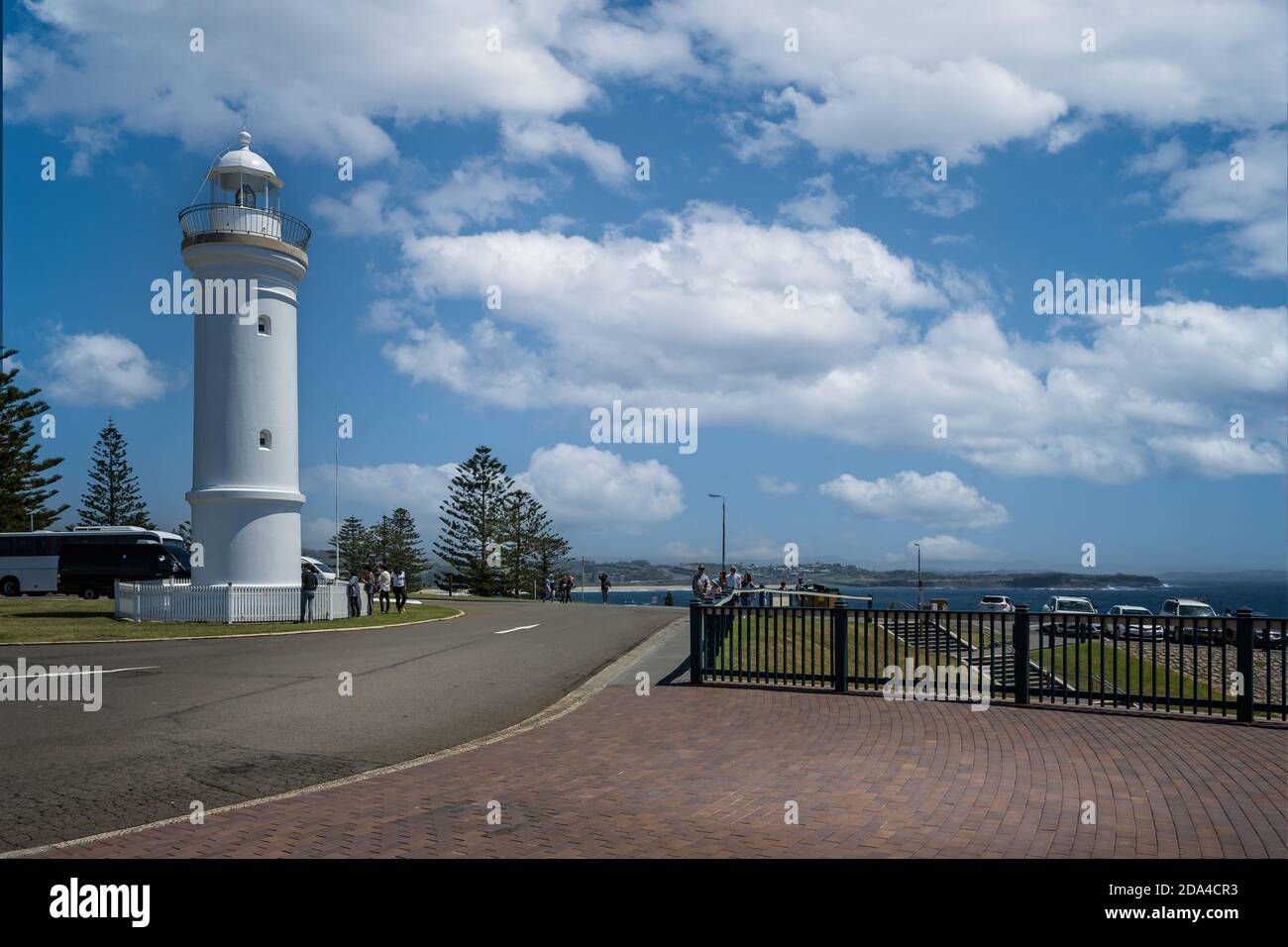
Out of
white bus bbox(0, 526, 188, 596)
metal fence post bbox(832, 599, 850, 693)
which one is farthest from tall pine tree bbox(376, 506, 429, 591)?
metal fence post bbox(832, 599, 850, 693)

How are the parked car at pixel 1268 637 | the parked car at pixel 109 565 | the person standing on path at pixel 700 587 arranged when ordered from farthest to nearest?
the parked car at pixel 109 565 → the person standing on path at pixel 700 587 → the parked car at pixel 1268 637

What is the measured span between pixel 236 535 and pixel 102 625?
13.7ft

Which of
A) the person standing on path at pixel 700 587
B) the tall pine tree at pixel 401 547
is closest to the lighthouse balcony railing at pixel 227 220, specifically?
the person standing on path at pixel 700 587

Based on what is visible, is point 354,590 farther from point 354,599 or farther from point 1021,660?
point 1021,660

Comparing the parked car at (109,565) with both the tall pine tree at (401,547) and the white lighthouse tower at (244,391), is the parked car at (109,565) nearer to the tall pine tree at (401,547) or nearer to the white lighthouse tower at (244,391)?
the white lighthouse tower at (244,391)

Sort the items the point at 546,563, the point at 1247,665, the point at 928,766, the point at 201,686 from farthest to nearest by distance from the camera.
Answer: the point at 546,563 < the point at 201,686 < the point at 1247,665 < the point at 928,766

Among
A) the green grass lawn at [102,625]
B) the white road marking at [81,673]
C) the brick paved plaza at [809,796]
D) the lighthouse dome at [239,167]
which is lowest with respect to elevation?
the green grass lawn at [102,625]

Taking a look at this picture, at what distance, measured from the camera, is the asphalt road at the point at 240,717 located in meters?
7.75

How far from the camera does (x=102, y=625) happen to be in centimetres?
2480

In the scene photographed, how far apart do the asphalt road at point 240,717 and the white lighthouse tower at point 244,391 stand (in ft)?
22.9

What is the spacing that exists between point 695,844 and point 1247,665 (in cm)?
749

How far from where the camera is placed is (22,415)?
5425cm
